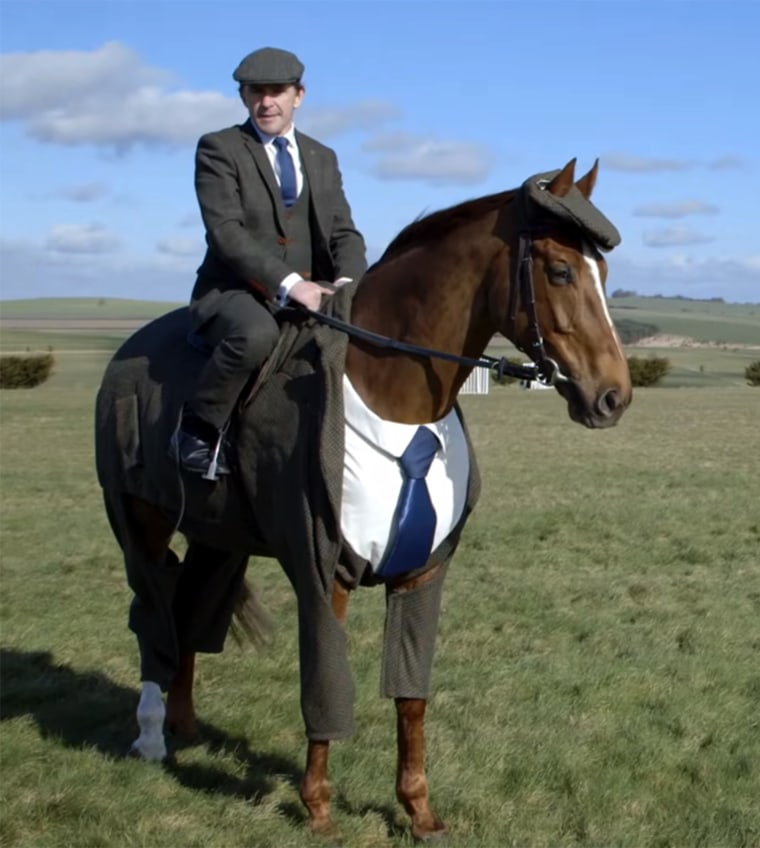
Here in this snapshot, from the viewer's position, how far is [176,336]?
6238 mm

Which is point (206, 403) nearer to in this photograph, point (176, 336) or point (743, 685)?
point (176, 336)

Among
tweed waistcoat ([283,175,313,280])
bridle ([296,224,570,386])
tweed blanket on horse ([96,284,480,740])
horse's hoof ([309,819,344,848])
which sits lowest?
horse's hoof ([309,819,344,848])

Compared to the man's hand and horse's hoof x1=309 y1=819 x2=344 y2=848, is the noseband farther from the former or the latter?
horse's hoof x1=309 y1=819 x2=344 y2=848

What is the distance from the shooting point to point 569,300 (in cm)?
469

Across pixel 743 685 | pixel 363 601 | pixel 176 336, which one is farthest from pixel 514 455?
pixel 176 336

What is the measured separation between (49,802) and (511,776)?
1.94 metres

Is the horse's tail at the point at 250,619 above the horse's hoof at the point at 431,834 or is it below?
above

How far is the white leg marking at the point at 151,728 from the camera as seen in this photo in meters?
6.39

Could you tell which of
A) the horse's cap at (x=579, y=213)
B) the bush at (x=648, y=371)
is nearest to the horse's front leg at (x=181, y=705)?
the horse's cap at (x=579, y=213)

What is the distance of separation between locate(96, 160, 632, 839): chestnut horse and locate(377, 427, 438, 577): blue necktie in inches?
2.4

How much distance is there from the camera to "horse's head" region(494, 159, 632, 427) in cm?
464

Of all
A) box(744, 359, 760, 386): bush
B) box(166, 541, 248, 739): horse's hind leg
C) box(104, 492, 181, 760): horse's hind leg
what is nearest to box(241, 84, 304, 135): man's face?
box(104, 492, 181, 760): horse's hind leg

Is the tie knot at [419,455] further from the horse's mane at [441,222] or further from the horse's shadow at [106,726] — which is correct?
the horse's shadow at [106,726]

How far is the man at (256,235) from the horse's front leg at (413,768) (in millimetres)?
1219
